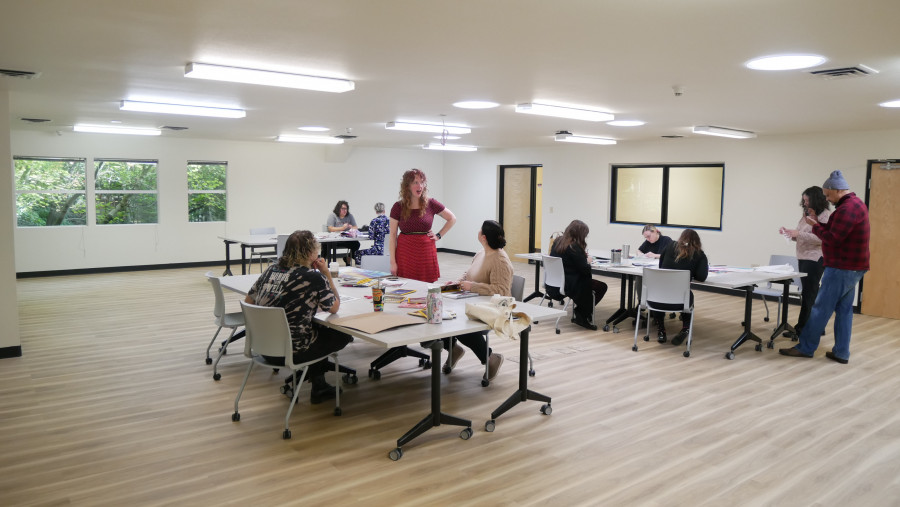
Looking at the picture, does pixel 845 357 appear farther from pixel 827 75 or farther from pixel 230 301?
pixel 230 301

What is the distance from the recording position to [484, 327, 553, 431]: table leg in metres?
4.11

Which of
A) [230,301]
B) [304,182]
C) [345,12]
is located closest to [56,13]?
[345,12]

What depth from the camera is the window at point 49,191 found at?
1047cm

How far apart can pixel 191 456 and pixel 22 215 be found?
8.97 meters

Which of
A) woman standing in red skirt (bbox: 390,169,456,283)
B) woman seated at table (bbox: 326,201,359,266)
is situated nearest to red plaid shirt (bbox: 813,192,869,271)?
woman standing in red skirt (bbox: 390,169,456,283)

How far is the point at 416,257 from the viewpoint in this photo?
5496mm

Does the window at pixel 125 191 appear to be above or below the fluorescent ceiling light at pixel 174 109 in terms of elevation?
below

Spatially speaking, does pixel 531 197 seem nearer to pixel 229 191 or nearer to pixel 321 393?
pixel 229 191

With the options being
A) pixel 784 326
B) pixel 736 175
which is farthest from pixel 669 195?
pixel 784 326

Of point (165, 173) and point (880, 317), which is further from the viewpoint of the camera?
point (165, 173)

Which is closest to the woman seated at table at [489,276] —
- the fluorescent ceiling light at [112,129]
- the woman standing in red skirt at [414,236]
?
the woman standing in red skirt at [414,236]

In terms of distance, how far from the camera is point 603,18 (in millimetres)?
3000

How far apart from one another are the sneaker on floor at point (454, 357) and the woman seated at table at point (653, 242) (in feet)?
11.0

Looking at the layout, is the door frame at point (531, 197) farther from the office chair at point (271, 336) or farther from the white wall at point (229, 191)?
the office chair at point (271, 336)
